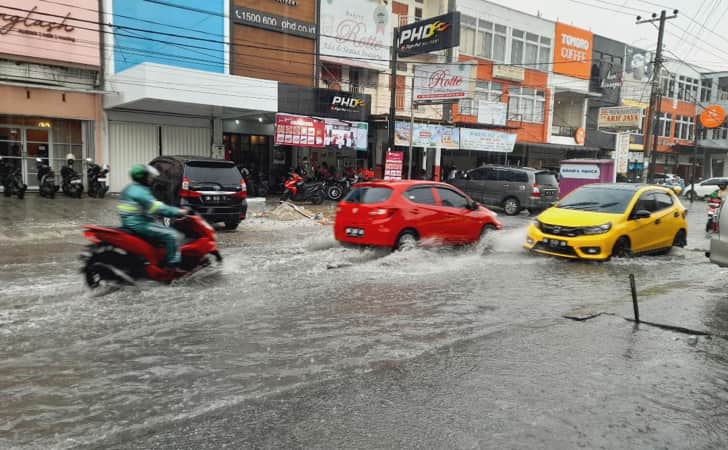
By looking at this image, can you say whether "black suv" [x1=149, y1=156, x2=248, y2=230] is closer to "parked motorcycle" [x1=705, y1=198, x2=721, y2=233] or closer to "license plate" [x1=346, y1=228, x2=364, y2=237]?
"license plate" [x1=346, y1=228, x2=364, y2=237]

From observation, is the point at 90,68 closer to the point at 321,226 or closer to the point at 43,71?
the point at 43,71

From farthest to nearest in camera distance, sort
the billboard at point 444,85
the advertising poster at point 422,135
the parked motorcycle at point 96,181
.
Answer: the advertising poster at point 422,135, the billboard at point 444,85, the parked motorcycle at point 96,181

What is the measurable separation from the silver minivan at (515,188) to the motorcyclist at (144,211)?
49.7 feet

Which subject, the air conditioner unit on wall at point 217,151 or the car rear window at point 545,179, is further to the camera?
the air conditioner unit on wall at point 217,151

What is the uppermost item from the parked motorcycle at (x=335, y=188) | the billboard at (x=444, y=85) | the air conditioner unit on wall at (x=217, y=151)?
the billboard at (x=444, y=85)

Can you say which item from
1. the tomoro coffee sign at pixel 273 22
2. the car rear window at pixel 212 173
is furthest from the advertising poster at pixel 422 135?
the car rear window at pixel 212 173

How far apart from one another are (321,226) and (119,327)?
988 cm

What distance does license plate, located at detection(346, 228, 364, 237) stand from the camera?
397 inches

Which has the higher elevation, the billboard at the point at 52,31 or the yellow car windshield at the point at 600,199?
the billboard at the point at 52,31

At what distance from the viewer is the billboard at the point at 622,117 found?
107 feet

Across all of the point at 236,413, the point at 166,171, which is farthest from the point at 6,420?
the point at 166,171

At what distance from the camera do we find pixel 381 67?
27.4m

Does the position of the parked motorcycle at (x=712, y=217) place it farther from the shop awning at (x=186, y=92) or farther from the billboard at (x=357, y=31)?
the billboard at (x=357, y=31)

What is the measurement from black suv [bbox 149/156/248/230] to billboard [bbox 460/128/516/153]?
16.2 m
